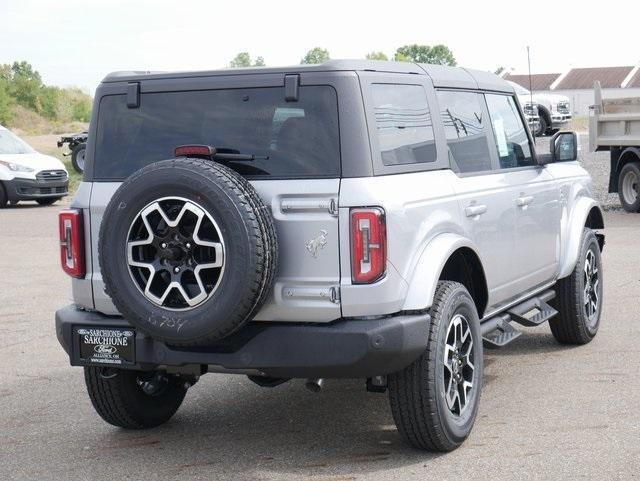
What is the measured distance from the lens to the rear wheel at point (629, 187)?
59.8 ft

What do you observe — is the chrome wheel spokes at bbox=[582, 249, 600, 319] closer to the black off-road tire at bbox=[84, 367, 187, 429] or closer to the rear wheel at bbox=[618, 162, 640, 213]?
the black off-road tire at bbox=[84, 367, 187, 429]

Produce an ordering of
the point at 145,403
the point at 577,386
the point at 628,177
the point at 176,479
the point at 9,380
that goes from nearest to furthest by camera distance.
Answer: the point at 176,479
the point at 145,403
the point at 577,386
the point at 9,380
the point at 628,177

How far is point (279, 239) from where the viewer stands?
5.11 meters

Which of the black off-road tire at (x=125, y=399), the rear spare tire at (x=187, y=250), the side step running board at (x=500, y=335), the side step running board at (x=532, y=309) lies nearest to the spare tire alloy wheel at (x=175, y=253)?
the rear spare tire at (x=187, y=250)

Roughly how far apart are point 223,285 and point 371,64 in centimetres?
137

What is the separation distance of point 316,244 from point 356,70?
86cm

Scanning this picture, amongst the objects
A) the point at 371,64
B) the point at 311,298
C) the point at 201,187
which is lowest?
the point at 311,298

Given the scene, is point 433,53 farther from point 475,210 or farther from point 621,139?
point 475,210

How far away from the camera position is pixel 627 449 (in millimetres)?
5391

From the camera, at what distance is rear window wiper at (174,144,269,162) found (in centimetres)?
521

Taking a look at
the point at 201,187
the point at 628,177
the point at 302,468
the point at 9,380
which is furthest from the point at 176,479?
the point at 628,177

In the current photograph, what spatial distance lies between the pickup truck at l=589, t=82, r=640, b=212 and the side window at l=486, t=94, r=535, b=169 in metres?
11.2

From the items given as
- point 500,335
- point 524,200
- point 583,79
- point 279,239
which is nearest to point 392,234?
point 279,239

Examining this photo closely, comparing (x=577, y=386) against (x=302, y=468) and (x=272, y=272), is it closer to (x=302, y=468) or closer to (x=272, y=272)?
(x=302, y=468)
